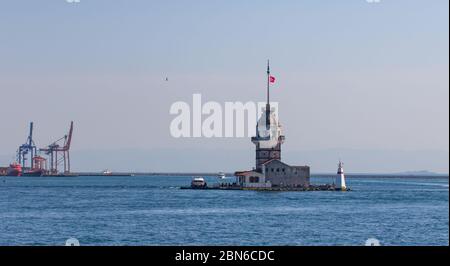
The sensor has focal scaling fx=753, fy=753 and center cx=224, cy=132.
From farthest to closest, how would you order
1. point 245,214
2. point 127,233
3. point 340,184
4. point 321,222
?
1. point 340,184
2. point 245,214
3. point 321,222
4. point 127,233

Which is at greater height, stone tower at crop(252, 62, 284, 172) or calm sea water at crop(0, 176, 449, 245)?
stone tower at crop(252, 62, 284, 172)

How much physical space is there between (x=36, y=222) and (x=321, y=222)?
86.0 ft

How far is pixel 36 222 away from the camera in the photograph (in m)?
68.6

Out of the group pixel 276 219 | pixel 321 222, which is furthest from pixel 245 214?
pixel 321 222

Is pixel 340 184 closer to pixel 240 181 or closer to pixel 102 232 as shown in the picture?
pixel 240 181

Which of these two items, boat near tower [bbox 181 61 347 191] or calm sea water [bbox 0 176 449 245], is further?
boat near tower [bbox 181 61 347 191]

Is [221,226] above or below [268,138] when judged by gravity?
below

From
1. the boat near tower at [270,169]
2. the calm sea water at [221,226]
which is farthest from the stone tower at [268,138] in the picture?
the calm sea water at [221,226]

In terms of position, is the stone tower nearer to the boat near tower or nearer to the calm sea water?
the boat near tower

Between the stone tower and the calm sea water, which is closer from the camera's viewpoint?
the calm sea water

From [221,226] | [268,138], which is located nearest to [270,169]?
[268,138]

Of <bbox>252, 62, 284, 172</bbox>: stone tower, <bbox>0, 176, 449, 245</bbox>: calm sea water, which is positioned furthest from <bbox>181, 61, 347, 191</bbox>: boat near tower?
<bbox>0, 176, 449, 245</bbox>: calm sea water

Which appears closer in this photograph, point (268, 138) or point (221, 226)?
point (221, 226)

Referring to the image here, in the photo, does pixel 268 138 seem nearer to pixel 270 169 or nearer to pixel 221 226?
pixel 270 169
